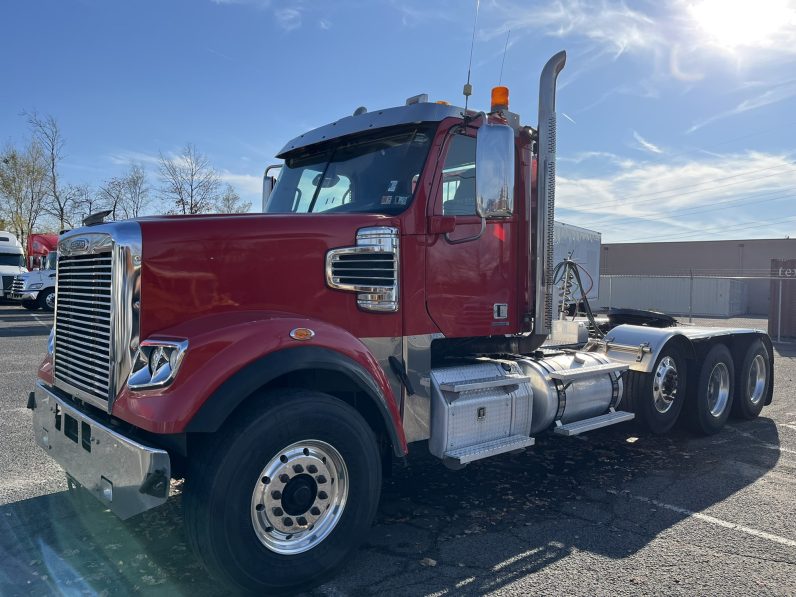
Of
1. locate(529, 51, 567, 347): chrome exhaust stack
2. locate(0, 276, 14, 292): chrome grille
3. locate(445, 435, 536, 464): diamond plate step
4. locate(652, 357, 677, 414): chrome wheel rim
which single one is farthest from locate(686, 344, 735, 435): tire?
locate(0, 276, 14, 292): chrome grille

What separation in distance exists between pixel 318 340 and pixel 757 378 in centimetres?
664

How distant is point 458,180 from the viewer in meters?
4.18

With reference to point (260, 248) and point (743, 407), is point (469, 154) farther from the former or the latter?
point (743, 407)

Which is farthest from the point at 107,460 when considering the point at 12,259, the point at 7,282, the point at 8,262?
the point at 12,259

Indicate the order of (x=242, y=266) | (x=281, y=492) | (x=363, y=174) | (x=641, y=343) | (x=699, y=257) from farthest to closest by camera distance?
(x=699, y=257), (x=641, y=343), (x=363, y=174), (x=242, y=266), (x=281, y=492)

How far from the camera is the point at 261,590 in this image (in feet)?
9.73

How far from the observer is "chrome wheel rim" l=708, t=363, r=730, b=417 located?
6.84m

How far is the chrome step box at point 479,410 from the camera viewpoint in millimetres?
4027

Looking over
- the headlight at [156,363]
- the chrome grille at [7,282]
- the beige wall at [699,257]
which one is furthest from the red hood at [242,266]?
the beige wall at [699,257]

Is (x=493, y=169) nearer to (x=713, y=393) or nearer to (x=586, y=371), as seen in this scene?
(x=586, y=371)

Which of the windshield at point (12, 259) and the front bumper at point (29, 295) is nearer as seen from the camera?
the front bumper at point (29, 295)

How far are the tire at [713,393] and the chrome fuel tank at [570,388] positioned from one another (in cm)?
132

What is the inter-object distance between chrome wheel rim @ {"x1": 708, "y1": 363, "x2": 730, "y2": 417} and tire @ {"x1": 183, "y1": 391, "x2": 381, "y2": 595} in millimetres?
4975

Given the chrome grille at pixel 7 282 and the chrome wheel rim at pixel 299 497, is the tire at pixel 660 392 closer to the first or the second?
the chrome wheel rim at pixel 299 497
